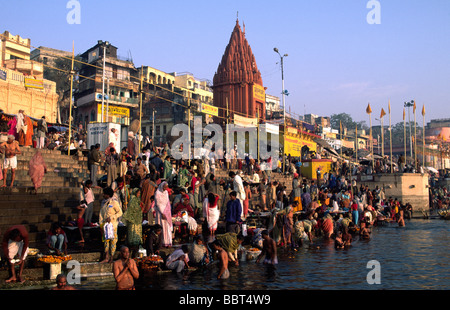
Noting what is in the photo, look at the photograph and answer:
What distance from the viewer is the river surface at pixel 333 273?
862cm

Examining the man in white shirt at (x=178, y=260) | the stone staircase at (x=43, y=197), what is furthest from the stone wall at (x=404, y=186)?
the man in white shirt at (x=178, y=260)

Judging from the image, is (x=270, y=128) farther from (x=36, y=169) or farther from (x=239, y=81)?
(x=36, y=169)

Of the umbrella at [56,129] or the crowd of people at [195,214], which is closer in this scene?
the crowd of people at [195,214]

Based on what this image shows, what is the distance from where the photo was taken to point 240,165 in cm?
2406

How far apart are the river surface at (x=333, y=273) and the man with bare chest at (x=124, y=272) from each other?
84 centimetres

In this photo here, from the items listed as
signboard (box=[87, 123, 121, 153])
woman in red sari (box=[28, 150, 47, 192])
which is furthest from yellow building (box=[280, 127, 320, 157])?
woman in red sari (box=[28, 150, 47, 192])

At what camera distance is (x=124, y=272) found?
288 inches

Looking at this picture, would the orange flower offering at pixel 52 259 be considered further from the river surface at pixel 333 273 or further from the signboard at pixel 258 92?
the signboard at pixel 258 92

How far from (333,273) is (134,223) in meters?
4.60
